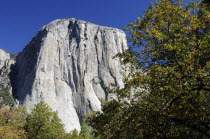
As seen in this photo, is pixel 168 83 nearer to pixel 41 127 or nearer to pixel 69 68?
pixel 41 127

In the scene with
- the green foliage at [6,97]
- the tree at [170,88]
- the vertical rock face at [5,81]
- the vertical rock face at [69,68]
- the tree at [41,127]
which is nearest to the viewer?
the tree at [170,88]

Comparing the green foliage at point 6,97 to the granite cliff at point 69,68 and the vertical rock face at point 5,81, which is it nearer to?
the vertical rock face at point 5,81

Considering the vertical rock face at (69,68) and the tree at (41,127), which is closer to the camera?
the tree at (41,127)

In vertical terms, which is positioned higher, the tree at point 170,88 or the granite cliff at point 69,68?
the granite cliff at point 69,68

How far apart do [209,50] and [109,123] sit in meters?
5.90

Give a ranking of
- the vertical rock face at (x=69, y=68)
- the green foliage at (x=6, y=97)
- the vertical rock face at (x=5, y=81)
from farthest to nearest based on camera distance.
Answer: the vertical rock face at (x=5, y=81)
the green foliage at (x=6, y=97)
the vertical rock face at (x=69, y=68)

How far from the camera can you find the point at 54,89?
96.1 metres

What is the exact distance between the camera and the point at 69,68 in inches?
4094

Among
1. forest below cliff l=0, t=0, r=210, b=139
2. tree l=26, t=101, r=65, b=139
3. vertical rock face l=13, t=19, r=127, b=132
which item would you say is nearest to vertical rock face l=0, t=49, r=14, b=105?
vertical rock face l=13, t=19, r=127, b=132

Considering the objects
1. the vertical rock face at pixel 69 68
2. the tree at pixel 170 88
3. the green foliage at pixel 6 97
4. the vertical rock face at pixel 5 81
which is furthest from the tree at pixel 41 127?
the vertical rock face at pixel 5 81

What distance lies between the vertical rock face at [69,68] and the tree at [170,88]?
76.1 meters

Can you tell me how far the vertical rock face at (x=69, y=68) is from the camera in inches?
3659

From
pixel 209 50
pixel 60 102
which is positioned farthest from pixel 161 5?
pixel 60 102

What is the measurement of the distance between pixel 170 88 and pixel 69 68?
317 ft
